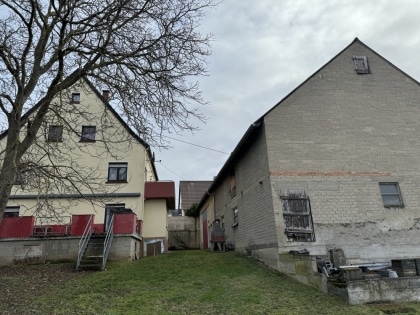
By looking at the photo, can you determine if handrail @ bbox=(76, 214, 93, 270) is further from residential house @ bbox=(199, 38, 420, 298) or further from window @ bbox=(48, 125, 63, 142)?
residential house @ bbox=(199, 38, 420, 298)

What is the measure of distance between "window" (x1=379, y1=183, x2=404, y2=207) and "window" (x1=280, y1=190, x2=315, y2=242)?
309 cm

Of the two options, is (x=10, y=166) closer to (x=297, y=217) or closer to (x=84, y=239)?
(x=84, y=239)

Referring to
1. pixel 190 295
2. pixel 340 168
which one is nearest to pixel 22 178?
pixel 190 295

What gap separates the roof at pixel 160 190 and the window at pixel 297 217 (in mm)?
9462

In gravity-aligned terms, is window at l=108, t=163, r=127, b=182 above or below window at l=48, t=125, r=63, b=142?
above

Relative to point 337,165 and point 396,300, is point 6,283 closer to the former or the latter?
point 396,300

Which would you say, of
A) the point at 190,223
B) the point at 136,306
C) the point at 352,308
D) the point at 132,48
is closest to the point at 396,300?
the point at 352,308

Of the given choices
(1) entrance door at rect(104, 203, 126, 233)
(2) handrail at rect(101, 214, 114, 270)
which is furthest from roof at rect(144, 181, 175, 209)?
(2) handrail at rect(101, 214, 114, 270)

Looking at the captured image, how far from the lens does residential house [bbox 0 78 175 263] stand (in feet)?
25.9

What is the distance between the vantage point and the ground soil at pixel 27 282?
7601 millimetres

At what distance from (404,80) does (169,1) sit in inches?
423

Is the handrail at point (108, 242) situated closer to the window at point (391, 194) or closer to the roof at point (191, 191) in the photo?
the window at point (391, 194)

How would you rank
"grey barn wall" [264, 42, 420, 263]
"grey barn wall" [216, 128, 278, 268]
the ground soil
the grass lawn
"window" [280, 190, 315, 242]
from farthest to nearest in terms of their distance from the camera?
"grey barn wall" [216, 128, 278, 268] → "grey barn wall" [264, 42, 420, 263] → "window" [280, 190, 315, 242] → the ground soil → the grass lawn

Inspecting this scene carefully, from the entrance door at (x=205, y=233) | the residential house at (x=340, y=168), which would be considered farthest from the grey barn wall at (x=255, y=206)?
the entrance door at (x=205, y=233)
